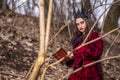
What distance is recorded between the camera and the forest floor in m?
7.55

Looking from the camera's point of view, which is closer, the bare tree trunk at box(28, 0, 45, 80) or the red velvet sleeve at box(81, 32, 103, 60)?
the bare tree trunk at box(28, 0, 45, 80)

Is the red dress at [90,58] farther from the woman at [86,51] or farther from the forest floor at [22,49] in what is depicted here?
the forest floor at [22,49]

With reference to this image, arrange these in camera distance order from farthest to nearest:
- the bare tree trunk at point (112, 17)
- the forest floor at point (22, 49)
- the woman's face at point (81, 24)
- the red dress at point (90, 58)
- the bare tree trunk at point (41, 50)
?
the bare tree trunk at point (112, 17) → the forest floor at point (22, 49) → the woman's face at point (81, 24) → the red dress at point (90, 58) → the bare tree trunk at point (41, 50)

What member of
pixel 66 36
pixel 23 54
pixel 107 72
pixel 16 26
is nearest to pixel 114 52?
pixel 66 36

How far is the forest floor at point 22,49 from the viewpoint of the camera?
7.55 meters

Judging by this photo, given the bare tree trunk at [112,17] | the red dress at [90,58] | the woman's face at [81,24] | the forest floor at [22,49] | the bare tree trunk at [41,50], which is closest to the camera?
the bare tree trunk at [41,50]

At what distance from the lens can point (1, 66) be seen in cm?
743

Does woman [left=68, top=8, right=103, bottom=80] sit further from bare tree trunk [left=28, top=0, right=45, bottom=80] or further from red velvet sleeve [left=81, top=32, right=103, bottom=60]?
bare tree trunk [left=28, top=0, right=45, bottom=80]

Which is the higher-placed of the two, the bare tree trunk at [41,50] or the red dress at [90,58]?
the bare tree trunk at [41,50]

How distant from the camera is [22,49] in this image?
29.4 feet

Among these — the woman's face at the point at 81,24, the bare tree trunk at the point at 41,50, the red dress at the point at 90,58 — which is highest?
the bare tree trunk at the point at 41,50

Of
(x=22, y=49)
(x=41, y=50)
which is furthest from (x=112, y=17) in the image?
(x=41, y=50)

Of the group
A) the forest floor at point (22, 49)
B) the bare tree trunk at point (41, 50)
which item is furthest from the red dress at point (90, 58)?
the forest floor at point (22, 49)

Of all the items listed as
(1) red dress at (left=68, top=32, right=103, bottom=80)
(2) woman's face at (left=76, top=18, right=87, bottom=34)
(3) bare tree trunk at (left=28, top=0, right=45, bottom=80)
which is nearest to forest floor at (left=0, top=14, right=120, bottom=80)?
(1) red dress at (left=68, top=32, right=103, bottom=80)
